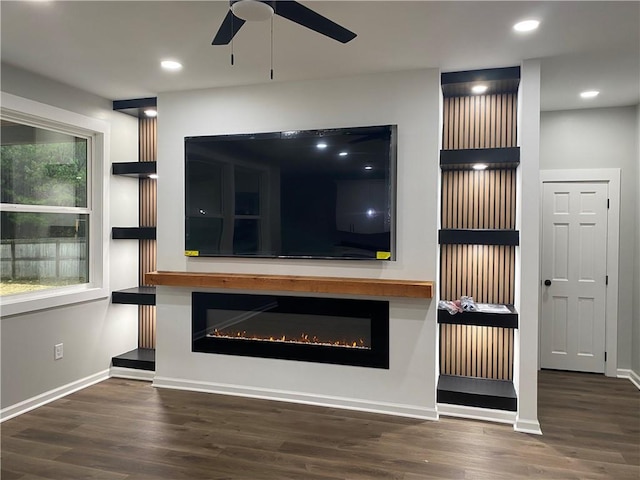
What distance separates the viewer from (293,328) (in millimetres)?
3705

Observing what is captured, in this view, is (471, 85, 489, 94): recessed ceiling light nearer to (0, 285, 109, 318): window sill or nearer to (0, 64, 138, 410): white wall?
(0, 64, 138, 410): white wall

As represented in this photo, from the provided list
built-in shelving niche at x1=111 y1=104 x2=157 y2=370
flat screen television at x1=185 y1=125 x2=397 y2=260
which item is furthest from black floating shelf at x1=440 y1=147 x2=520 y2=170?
built-in shelving niche at x1=111 y1=104 x2=157 y2=370

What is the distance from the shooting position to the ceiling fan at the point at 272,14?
195cm

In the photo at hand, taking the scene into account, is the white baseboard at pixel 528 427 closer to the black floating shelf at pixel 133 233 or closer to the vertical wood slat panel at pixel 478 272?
the vertical wood slat panel at pixel 478 272

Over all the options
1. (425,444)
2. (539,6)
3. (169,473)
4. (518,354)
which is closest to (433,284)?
(518,354)

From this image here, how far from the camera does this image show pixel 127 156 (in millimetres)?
4473

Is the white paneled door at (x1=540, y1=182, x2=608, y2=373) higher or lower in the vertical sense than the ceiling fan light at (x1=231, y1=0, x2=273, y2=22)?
lower

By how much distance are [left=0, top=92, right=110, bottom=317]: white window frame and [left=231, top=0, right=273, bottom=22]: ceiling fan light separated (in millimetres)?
2405

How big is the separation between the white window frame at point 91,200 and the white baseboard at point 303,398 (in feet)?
3.42

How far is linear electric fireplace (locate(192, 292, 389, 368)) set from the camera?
351 cm

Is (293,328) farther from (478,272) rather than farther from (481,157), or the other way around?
(481,157)

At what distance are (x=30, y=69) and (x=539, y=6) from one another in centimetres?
355

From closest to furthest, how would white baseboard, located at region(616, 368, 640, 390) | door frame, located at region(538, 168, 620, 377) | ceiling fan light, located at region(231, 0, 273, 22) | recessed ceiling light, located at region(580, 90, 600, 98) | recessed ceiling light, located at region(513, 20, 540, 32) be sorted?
ceiling fan light, located at region(231, 0, 273, 22)
recessed ceiling light, located at region(513, 20, 540, 32)
recessed ceiling light, located at region(580, 90, 600, 98)
white baseboard, located at region(616, 368, 640, 390)
door frame, located at region(538, 168, 620, 377)

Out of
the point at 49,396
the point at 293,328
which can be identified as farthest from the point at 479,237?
the point at 49,396
